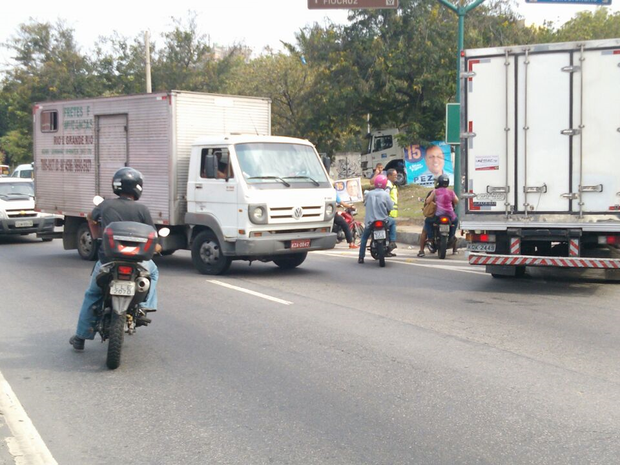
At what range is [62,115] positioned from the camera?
15.6 m

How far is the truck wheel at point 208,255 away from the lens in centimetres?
1272

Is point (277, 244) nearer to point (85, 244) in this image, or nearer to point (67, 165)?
point (85, 244)

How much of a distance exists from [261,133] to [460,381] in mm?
8882

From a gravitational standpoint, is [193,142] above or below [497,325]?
above

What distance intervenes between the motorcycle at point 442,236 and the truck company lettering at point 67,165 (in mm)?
6862

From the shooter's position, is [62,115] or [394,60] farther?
[394,60]

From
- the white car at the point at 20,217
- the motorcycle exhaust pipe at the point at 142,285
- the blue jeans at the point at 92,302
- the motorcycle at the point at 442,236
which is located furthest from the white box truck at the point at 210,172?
the motorcycle exhaust pipe at the point at 142,285

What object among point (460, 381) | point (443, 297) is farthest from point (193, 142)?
point (460, 381)

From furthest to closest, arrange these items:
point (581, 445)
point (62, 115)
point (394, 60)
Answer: point (394, 60), point (62, 115), point (581, 445)

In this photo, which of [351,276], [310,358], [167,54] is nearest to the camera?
[310,358]

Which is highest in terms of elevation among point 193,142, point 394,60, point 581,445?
point 394,60

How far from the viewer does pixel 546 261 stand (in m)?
10.9

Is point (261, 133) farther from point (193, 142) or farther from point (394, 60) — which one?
point (394, 60)

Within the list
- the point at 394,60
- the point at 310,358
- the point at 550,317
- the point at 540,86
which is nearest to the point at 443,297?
Result: the point at 550,317
